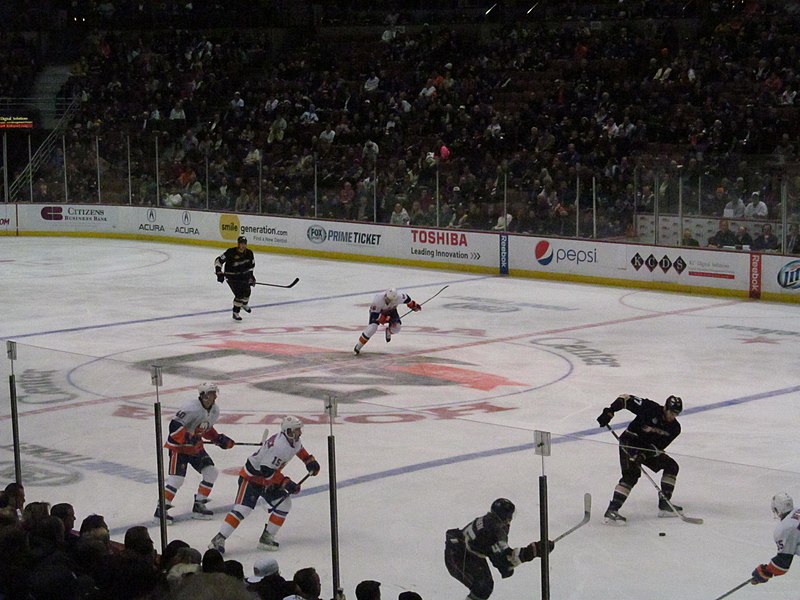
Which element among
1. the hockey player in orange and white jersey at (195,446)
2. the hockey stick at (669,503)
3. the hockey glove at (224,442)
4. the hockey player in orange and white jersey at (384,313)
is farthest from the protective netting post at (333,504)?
the hockey player in orange and white jersey at (384,313)

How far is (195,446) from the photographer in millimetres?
7457

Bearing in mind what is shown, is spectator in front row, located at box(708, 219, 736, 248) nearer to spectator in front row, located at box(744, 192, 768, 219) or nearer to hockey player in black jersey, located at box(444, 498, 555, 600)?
spectator in front row, located at box(744, 192, 768, 219)

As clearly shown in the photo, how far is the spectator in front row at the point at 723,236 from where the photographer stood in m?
19.7

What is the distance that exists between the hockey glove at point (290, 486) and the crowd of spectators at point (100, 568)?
1238 millimetres

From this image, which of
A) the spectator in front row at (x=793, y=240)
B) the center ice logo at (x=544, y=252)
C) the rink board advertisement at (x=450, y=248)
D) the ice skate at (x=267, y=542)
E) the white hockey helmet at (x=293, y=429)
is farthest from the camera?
the center ice logo at (x=544, y=252)

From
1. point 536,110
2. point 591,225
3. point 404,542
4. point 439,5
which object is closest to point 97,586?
point 404,542

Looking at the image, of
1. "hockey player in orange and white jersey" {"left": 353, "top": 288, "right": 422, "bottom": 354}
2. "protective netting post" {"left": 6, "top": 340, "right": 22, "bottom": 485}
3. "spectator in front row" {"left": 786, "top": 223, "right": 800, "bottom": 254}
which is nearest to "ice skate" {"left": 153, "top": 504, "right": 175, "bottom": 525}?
"protective netting post" {"left": 6, "top": 340, "right": 22, "bottom": 485}

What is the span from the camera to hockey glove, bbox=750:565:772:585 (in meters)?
5.46

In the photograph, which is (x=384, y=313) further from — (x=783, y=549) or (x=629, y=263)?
(x=783, y=549)

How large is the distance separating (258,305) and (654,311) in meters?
5.76

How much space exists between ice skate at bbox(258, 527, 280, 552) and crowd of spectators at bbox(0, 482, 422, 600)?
112 centimetres

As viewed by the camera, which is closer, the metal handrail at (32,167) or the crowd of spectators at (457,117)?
the crowd of spectators at (457,117)

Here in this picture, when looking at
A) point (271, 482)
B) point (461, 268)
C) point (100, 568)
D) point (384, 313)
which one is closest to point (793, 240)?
point (461, 268)

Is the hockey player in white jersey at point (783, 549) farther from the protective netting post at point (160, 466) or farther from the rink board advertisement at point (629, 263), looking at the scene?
the rink board advertisement at point (629, 263)
